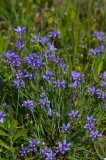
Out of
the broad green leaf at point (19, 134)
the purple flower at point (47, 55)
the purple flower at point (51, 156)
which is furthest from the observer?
the purple flower at point (47, 55)

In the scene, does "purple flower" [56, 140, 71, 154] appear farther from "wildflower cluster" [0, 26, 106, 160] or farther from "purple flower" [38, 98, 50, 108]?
"purple flower" [38, 98, 50, 108]

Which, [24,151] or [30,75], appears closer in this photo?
[24,151]

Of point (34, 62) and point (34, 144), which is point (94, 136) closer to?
point (34, 144)

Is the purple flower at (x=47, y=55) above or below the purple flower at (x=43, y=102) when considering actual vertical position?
above

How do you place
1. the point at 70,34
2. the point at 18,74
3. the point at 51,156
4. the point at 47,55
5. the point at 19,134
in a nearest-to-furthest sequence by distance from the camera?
the point at 51,156, the point at 19,134, the point at 18,74, the point at 47,55, the point at 70,34

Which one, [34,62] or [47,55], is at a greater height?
[47,55]

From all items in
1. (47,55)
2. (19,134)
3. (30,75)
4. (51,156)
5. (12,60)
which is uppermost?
(47,55)

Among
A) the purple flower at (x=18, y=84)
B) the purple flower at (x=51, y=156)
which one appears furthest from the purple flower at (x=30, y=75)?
the purple flower at (x=51, y=156)

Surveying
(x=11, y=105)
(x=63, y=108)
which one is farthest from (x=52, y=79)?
(x=11, y=105)

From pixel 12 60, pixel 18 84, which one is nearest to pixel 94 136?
pixel 18 84

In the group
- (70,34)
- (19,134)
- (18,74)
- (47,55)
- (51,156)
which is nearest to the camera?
(51,156)

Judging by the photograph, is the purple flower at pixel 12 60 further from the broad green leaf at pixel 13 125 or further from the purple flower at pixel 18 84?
the broad green leaf at pixel 13 125
